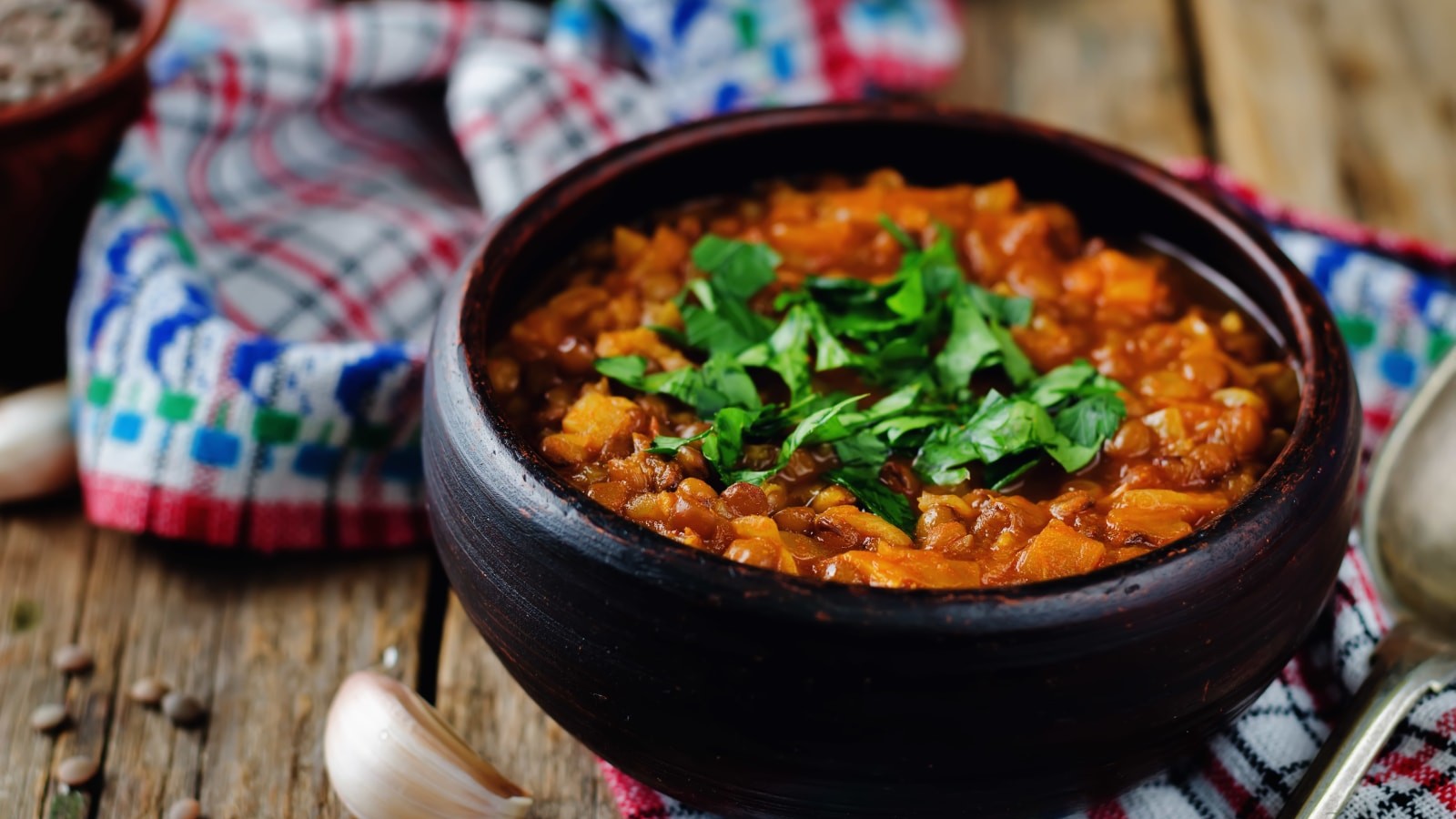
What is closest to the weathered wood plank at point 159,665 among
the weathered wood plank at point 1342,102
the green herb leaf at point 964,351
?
the green herb leaf at point 964,351

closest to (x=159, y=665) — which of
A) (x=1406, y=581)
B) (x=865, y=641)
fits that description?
(x=865, y=641)

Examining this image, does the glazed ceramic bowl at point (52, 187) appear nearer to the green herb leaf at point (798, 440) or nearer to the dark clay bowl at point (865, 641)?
the dark clay bowl at point (865, 641)

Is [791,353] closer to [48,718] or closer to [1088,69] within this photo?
[48,718]

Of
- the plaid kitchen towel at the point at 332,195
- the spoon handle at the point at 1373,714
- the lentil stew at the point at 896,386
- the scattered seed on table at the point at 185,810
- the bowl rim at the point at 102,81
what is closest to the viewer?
the lentil stew at the point at 896,386

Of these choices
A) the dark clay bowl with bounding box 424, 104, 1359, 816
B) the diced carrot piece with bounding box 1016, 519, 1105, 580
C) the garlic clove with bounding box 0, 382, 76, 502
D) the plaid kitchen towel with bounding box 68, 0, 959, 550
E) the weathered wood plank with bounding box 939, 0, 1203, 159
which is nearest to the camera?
the dark clay bowl with bounding box 424, 104, 1359, 816

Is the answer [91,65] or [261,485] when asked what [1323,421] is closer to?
[261,485]

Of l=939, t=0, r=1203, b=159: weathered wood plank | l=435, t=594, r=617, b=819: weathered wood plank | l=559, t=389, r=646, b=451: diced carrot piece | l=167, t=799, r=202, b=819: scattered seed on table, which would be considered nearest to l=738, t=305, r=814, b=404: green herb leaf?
l=559, t=389, r=646, b=451: diced carrot piece

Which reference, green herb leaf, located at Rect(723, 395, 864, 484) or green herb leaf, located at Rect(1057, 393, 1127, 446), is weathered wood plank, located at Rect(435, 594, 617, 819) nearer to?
green herb leaf, located at Rect(723, 395, 864, 484)
